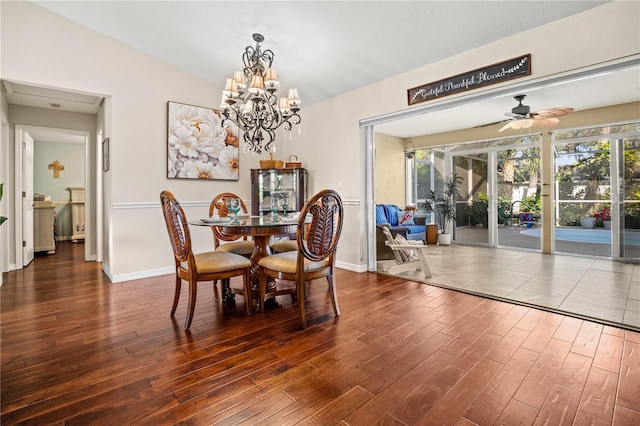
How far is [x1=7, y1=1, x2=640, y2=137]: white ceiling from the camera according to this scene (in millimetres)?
2736

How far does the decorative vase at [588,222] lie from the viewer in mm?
5449

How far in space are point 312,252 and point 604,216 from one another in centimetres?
562

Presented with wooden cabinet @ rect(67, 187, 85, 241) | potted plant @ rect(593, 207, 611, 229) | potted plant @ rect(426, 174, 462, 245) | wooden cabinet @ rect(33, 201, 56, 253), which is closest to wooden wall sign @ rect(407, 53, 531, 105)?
potted plant @ rect(593, 207, 611, 229)

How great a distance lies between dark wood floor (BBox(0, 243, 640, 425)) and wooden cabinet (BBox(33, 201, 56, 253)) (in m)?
3.37

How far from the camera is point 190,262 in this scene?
7.88 feet

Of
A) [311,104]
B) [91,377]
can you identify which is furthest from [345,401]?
[311,104]

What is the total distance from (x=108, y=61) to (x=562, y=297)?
5.58 metres

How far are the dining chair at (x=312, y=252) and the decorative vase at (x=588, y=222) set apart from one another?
17.5 feet

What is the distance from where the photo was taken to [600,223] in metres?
5.37

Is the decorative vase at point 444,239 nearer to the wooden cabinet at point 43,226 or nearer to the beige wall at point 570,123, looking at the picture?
the beige wall at point 570,123

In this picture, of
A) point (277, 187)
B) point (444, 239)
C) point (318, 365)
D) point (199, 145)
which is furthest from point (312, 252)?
point (444, 239)

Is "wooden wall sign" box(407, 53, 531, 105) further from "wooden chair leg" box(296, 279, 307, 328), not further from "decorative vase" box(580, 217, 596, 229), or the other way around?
"decorative vase" box(580, 217, 596, 229)

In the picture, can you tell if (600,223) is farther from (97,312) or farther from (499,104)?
(97,312)

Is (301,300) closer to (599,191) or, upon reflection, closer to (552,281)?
(552,281)
